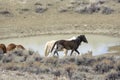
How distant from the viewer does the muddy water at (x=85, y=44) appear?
84.4 ft

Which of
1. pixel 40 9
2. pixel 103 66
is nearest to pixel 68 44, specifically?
pixel 103 66

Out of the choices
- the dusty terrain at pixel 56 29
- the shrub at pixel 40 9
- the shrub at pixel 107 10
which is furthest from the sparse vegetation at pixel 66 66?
the shrub at pixel 40 9

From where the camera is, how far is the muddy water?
25.7 meters

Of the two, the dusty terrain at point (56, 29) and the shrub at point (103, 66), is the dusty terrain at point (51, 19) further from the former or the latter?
the shrub at point (103, 66)

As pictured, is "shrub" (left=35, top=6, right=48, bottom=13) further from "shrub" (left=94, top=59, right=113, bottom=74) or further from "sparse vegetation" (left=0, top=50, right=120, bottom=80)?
"shrub" (left=94, top=59, right=113, bottom=74)

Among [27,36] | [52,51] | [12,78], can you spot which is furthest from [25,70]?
[27,36]

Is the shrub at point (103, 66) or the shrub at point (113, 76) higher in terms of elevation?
the shrub at point (113, 76)

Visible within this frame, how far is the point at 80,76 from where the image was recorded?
15695 millimetres

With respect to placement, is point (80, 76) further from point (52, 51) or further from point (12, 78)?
point (52, 51)

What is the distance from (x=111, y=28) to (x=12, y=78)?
65.1 ft

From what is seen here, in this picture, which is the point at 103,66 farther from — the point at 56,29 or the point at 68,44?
the point at 56,29

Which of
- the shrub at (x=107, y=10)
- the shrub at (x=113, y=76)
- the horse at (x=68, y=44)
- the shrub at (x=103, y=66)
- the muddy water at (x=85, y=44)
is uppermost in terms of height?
the shrub at (x=113, y=76)

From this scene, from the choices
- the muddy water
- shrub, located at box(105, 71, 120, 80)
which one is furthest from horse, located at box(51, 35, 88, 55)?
shrub, located at box(105, 71, 120, 80)

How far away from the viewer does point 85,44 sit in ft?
90.9
